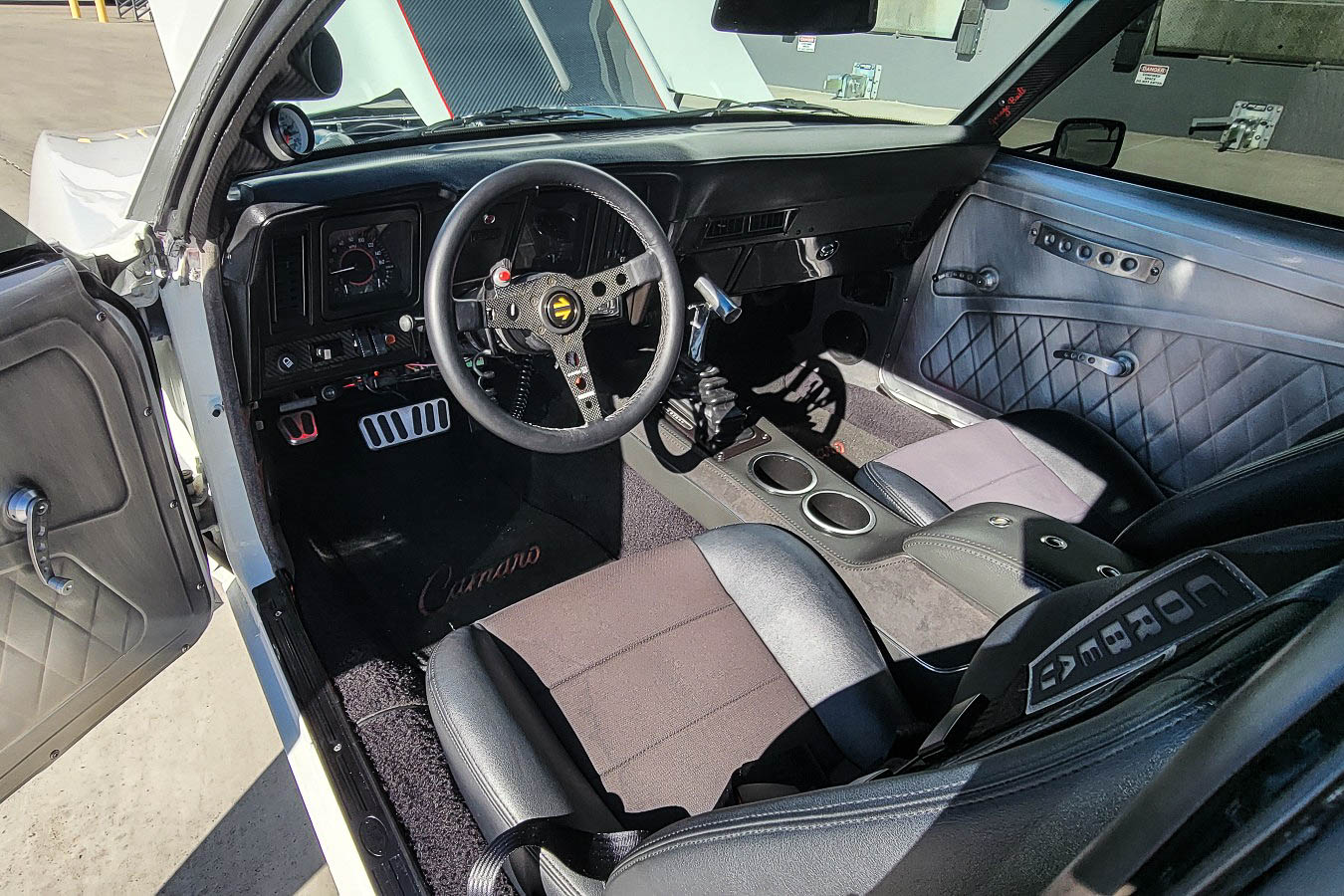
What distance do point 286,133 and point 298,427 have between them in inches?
39.1

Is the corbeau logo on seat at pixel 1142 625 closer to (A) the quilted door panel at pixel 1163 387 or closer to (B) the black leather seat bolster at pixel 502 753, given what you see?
(B) the black leather seat bolster at pixel 502 753

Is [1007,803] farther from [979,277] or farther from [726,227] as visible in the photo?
[979,277]

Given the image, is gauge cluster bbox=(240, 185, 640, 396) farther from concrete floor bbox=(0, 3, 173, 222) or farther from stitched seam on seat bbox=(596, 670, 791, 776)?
concrete floor bbox=(0, 3, 173, 222)

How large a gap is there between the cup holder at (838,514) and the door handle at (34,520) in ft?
4.72

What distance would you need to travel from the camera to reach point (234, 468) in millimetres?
1600

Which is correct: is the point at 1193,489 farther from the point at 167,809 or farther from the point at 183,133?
the point at 167,809

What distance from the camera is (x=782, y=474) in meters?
2.15

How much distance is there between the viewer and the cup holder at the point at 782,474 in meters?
2.07

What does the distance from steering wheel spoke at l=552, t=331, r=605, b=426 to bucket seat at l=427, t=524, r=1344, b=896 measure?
32 centimetres

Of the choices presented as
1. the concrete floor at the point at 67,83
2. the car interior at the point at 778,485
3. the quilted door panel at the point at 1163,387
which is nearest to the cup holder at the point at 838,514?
the car interior at the point at 778,485

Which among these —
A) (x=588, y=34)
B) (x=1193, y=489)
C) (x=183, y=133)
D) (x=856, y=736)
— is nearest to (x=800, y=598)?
(x=856, y=736)

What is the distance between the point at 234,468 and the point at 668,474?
112cm

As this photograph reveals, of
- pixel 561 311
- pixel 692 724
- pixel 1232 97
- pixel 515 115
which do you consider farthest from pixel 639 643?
pixel 1232 97

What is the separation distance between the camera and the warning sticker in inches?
90.4
